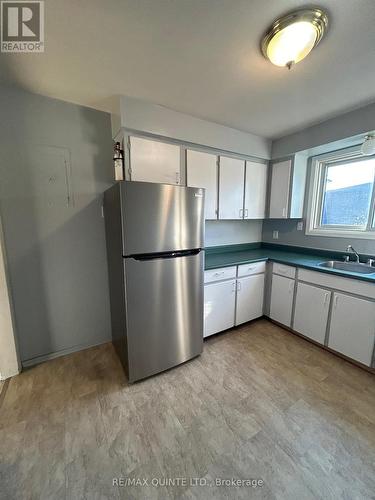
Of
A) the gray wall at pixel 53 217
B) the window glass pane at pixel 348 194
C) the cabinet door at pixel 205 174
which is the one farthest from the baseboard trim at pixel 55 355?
the window glass pane at pixel 348 194

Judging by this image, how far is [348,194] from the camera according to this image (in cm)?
237

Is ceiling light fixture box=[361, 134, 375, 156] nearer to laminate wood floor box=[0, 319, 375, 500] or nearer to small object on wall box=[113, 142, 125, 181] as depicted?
laminate wood floor box=[0, 319, 375, 500]

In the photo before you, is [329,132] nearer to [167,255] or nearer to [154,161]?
[154,161]

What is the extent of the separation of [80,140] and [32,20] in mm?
868

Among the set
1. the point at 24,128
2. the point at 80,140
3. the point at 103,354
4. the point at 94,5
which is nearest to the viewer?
the point at 94,5

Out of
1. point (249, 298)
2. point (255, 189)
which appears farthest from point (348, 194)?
point (249, 298)

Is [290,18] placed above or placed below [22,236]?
above

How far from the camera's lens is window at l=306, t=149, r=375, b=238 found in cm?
221

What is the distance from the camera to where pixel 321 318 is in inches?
81.4

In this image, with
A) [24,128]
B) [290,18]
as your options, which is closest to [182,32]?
[290,18]

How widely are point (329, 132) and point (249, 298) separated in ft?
6.59

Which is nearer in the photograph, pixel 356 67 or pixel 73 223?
pixel 356 67

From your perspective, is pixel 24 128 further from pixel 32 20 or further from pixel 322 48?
pixel 322 48

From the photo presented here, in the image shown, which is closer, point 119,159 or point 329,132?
point 119,159
